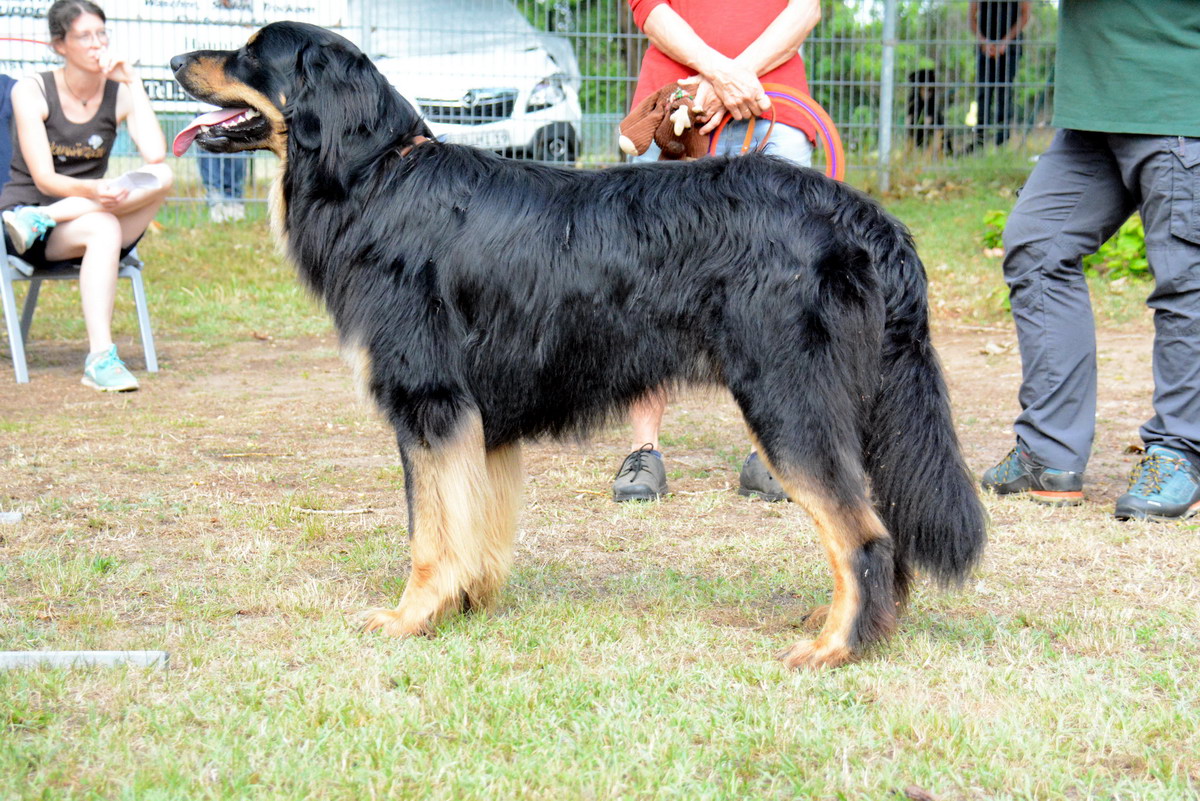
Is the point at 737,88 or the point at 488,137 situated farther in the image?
the point at 488,137

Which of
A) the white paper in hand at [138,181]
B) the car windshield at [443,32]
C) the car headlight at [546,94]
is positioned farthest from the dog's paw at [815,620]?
the car windshield at [443,32]

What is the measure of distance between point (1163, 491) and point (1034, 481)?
19.2 inches

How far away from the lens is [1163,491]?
4.30 meters

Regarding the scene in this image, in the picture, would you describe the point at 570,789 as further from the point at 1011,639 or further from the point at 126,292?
the point at 126,292

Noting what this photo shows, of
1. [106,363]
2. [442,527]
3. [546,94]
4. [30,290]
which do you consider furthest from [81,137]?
[546,94]

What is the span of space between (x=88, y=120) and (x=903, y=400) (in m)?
5.55

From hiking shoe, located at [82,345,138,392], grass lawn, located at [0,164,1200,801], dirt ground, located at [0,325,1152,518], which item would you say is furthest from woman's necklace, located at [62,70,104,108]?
grass lawn, located at [0,164,1200,801]

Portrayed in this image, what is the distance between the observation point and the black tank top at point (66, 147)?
22.0 feet

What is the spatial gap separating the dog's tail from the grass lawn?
29 cm

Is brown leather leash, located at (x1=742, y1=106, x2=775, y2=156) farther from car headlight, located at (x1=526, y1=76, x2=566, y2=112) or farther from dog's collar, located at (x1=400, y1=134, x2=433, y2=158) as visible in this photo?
car headlight, located at (x1=526, y1=76, x2=566, y2=112)

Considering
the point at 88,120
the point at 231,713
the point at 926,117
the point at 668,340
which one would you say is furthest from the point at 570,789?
the point at 926,117

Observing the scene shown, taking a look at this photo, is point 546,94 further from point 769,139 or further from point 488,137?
point 769,139

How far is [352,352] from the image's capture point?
3.22m

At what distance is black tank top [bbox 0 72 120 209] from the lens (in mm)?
6711
